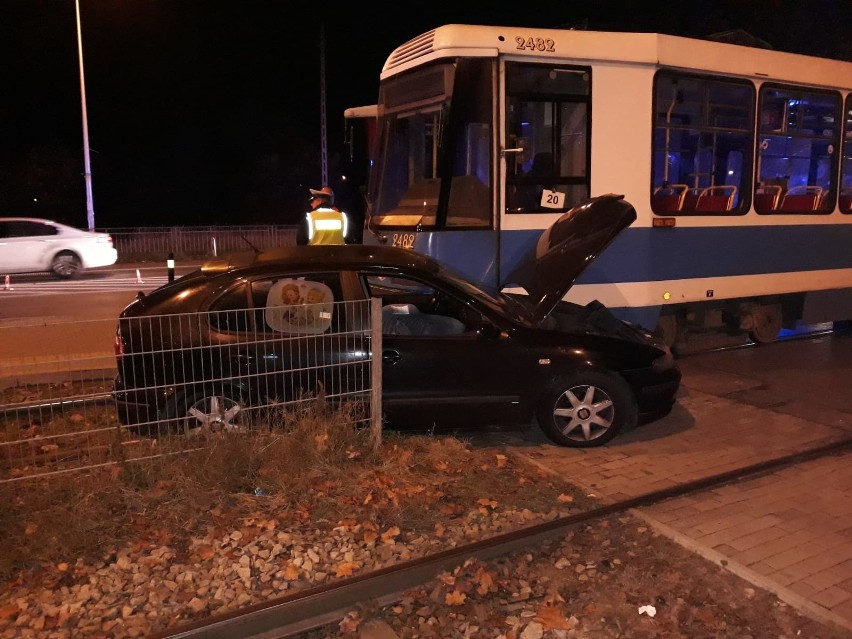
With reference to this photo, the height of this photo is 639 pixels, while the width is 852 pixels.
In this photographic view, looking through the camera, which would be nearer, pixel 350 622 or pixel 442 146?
pixel 350 622

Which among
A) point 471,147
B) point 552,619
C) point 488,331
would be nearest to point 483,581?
point 552,619

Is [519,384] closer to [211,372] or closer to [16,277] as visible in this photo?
[211,372]

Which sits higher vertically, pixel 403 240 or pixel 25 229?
pixel 403 240

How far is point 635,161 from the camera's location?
8.05 meters

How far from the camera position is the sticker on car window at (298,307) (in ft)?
17.9

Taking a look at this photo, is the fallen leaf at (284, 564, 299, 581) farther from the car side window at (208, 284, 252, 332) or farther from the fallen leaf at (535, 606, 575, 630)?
the car side window at (208, 284, 252, 332)

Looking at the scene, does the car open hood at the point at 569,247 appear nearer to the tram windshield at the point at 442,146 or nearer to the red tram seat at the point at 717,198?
the tram windshield at the point at 442,146

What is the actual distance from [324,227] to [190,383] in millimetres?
3804

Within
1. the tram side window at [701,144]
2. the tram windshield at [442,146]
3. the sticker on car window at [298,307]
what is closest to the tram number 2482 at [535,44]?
the tram windshield at [442,146]

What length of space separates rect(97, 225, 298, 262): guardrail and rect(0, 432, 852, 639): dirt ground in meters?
21.4

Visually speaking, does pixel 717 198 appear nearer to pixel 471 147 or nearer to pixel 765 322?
pixel 765 322

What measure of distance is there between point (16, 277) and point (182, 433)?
683 inches

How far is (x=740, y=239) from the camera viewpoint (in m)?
8.91

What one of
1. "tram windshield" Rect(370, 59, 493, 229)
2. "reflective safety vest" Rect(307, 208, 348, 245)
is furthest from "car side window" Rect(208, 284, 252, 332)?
"reflective safety vest" Rect(307, 208, 348, 245)
